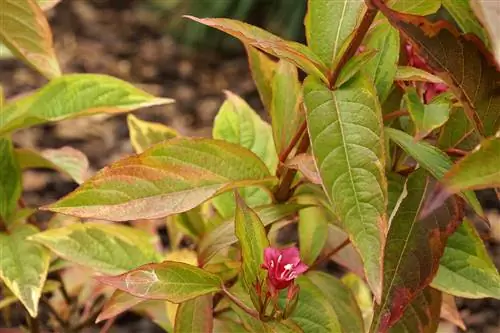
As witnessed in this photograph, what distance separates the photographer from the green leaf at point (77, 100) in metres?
1.13

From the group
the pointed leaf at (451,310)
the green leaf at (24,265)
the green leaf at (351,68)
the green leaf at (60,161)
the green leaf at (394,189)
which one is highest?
the green leaf at (351,68)

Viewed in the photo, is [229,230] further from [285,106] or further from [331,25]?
[331,25]

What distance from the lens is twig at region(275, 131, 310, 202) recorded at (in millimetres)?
1004

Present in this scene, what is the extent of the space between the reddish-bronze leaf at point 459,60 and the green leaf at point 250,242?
0.79 ft

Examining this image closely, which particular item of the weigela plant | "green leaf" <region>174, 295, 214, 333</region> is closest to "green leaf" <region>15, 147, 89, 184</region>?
the weigela plant

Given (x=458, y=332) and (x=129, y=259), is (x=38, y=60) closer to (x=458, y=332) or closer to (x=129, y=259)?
(x=129, y=259)

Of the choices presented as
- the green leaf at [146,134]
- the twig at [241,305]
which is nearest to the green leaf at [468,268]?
the twig at [241,305]

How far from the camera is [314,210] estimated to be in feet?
3.76

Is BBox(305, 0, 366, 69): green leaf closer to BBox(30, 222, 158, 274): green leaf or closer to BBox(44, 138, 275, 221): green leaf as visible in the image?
BBox(44, 138, 275, 221): green leaf

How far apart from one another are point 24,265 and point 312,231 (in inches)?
14.2

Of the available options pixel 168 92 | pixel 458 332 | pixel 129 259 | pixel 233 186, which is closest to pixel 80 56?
pixel 168 92

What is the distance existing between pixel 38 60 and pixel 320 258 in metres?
0.43

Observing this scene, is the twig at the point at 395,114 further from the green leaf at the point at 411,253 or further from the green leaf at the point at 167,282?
the green leaf at the point at 167,282

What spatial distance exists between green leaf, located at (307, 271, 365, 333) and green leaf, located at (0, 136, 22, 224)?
1.34ft
